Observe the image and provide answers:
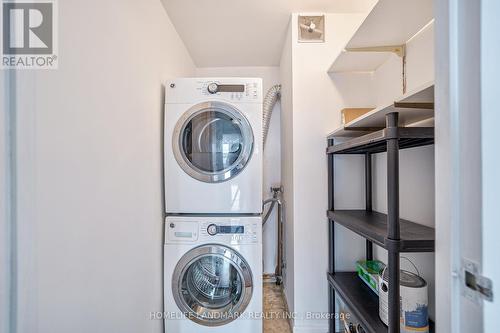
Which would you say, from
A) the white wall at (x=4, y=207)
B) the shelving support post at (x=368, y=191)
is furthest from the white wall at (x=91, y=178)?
the shelving support post at (x=368, y=191)

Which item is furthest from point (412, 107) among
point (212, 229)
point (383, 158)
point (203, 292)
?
point (203, 292)

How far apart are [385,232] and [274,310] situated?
1399mm

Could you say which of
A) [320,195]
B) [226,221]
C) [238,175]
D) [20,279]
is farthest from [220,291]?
[20,279]

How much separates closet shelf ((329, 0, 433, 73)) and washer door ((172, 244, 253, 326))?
1.48 meters

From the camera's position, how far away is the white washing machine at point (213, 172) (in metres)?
1.51

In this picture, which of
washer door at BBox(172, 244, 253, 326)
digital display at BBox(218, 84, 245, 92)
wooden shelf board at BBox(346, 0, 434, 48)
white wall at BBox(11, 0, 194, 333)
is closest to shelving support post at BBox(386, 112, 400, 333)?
wooden shelf board at BBox(346, 0, 434, 48)

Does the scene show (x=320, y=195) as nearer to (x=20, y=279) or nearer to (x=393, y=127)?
(x=393, y=127)

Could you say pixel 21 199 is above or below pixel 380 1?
below

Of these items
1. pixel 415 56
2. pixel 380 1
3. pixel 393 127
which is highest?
pixel 380 1

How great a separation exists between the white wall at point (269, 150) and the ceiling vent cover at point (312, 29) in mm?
885

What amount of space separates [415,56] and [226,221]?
1455 mm

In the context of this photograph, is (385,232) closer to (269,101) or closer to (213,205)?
(213,205)

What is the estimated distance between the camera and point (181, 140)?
1.52 meters

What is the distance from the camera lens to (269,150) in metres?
2.60
